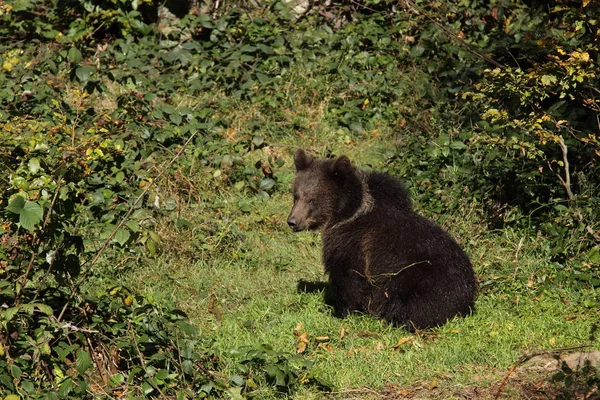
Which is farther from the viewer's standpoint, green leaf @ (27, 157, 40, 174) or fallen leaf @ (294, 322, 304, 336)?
fallen leaf @ (294, 322, 304, 336)

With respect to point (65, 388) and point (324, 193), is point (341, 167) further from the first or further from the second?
point (65, 388)

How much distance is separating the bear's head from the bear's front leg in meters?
0.59

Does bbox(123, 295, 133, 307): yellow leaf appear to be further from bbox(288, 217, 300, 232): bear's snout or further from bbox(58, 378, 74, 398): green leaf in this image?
bbox(288, 217, 300, 232): bear's snout

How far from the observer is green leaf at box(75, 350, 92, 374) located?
547 centimetres

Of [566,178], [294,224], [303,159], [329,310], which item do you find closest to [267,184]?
[303,159]

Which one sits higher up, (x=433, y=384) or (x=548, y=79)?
(x=548, y=79)

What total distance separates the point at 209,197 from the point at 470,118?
3.27 m

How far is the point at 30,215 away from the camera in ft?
16.6

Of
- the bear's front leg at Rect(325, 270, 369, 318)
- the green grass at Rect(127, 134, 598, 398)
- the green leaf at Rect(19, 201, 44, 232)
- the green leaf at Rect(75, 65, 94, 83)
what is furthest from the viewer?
the green leaf at Rect(75, 65, 94, 83)

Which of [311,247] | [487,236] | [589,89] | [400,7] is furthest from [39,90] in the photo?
[589,89]

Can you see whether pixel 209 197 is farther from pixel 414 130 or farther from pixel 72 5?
pixel 72 5

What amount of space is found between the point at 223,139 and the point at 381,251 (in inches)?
163

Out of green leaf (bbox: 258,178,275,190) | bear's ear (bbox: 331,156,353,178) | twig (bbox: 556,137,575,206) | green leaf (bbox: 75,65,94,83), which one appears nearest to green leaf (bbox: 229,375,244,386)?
bear's ear (bbox: 331,156,353,178)

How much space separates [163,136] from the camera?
10.4m
